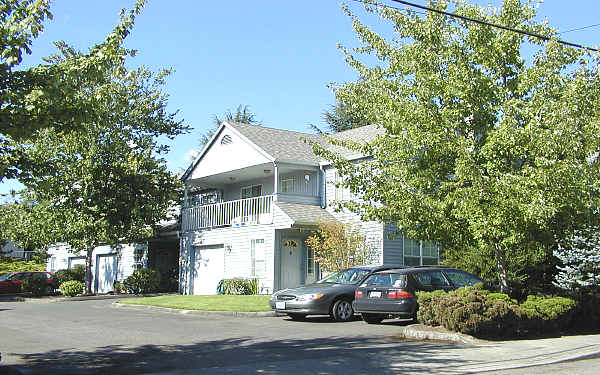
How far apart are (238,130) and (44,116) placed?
19503 mm

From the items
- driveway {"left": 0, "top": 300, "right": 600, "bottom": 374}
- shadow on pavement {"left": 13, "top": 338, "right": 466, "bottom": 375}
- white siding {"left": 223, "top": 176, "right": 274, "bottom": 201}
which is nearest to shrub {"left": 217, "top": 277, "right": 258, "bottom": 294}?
white siding {"left": 223, "top": 176, "right": 274, "bottom": 201}

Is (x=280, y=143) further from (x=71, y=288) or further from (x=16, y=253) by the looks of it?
(x=16, y=253)

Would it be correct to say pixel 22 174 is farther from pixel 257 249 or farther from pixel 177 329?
pixel 257 249

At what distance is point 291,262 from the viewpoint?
25.0 meters

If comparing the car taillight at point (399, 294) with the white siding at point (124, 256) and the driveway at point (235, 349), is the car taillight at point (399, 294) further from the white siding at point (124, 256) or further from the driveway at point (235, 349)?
the white siding at point (124, 256)

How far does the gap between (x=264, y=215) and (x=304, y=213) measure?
227 cm

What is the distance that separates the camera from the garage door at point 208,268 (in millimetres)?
28109

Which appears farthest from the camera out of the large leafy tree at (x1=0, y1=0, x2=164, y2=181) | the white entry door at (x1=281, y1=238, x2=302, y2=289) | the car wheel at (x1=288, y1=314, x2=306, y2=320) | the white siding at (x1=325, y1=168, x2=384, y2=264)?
the white entry door at (x1=281, y1=238, x2=302, y2=289)

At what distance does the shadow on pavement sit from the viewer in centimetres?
897

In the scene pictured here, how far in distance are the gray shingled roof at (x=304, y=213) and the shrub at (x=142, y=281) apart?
9.48m

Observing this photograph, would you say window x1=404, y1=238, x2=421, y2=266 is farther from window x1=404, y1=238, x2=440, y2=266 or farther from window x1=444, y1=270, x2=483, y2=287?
window x1=444, y1=270, x2=483, y2=287

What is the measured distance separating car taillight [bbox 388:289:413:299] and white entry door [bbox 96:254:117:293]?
2452cm

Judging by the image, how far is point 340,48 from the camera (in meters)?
15.1

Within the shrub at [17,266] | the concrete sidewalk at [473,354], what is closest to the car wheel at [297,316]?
the concrete sidewalk at [473,354]
